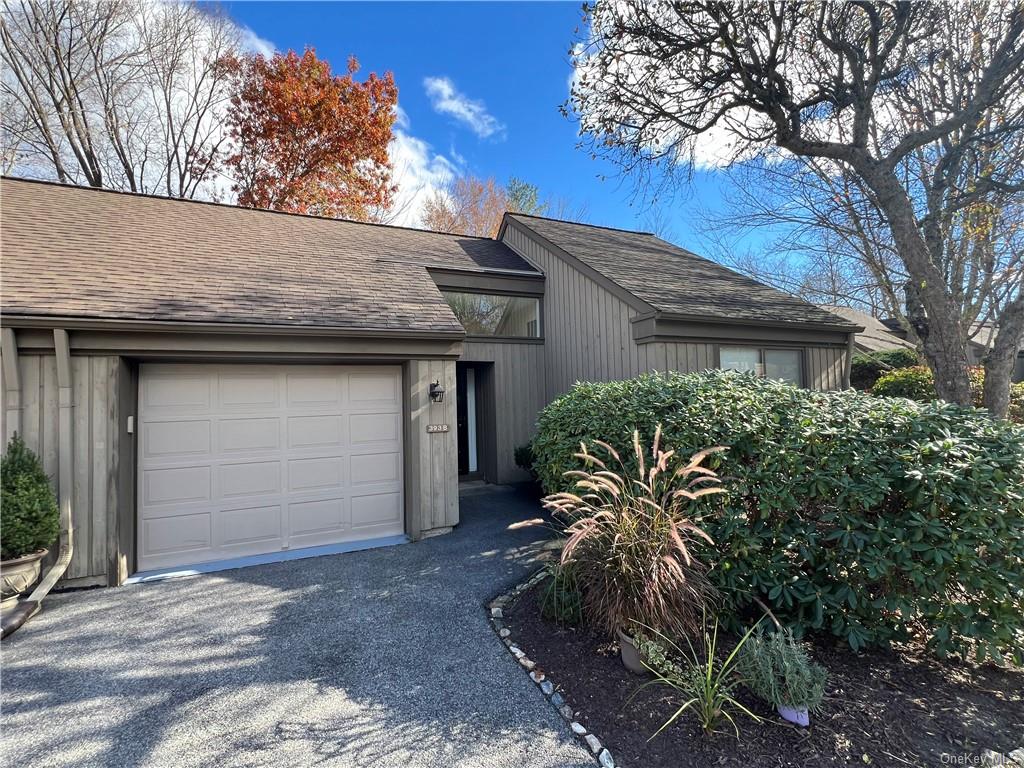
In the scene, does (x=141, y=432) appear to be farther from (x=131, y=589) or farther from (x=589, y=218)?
(x=589, y=218)

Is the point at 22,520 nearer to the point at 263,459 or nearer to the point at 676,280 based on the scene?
the point at 263,459

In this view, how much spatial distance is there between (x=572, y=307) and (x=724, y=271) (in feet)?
12.2

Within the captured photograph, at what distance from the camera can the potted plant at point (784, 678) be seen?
2.41 metres

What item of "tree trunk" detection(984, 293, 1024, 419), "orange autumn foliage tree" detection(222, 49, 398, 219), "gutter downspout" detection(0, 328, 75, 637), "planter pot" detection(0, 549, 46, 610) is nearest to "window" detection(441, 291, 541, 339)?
"gutter downspout" detection(0, 328, 75, 637)

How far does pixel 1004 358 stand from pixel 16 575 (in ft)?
37.8

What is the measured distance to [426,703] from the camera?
2.77 meters

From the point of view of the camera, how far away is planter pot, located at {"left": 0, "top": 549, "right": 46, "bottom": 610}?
12.8ft

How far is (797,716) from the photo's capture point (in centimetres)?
241

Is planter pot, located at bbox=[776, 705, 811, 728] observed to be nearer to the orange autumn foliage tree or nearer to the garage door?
the garage door

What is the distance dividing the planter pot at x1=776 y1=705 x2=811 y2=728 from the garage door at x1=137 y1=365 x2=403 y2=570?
4.72 m

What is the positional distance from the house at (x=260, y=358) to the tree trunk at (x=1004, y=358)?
6.33ft

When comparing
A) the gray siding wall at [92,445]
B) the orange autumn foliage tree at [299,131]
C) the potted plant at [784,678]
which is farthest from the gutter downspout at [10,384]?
the orange autumn foliage tree at [299,131]

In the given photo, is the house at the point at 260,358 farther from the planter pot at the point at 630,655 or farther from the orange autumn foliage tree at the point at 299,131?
the orange autumn foliage tree at the point at 299,131

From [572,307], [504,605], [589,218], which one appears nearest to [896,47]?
[572,307]
